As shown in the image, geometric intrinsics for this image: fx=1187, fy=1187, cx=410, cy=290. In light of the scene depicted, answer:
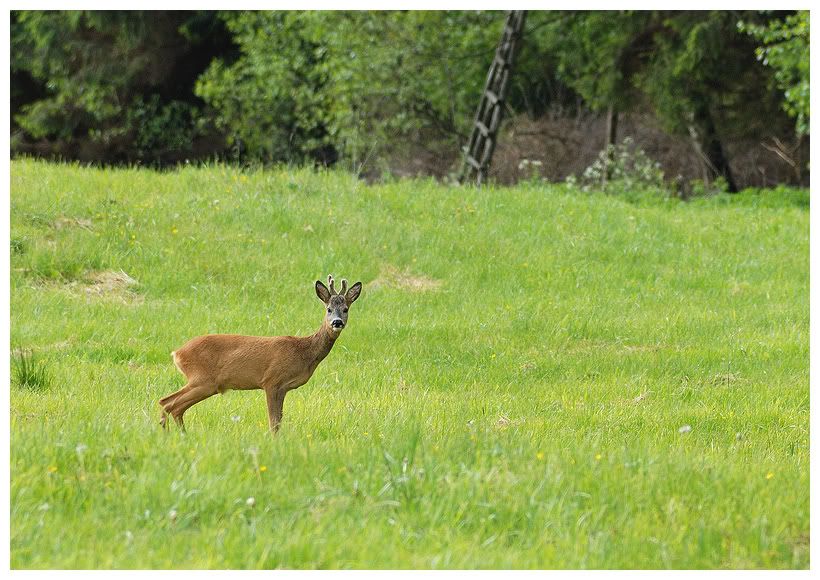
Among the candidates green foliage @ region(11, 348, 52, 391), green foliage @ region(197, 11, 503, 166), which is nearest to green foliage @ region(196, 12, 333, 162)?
green foliage @ region(197, 11, 503, 166)

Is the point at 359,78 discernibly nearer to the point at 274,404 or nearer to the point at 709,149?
the point at 709,149

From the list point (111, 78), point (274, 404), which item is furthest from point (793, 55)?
point (274, 404)

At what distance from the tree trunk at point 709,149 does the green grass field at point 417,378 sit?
12.5 feet

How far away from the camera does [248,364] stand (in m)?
7.22

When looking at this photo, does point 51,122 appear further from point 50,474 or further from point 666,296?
point 50,474

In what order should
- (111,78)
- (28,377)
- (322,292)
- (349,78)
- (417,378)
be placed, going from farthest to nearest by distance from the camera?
(111,78)
(349,78)
(417,378)
(28,377)
(322,292)

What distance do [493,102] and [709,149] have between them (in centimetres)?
674

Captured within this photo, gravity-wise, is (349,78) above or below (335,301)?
above

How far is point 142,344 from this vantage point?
1184 cm

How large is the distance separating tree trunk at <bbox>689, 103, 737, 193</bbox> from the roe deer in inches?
866

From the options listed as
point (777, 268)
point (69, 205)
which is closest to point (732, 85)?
point (777, 268)

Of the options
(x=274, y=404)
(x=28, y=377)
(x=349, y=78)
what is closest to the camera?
(x=274, y=404)

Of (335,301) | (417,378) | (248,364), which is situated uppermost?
(335,301)

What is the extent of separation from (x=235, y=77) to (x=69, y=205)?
1565 centimetres
